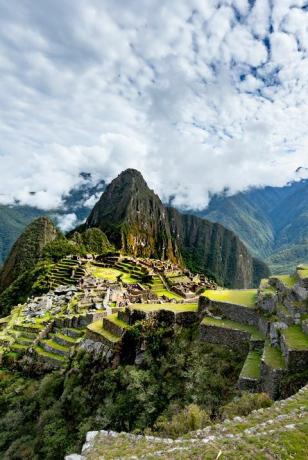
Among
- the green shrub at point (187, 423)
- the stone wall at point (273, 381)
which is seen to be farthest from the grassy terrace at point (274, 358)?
the green shrub at point (187, 423)

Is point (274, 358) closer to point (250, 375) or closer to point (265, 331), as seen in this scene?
point (250, 375)

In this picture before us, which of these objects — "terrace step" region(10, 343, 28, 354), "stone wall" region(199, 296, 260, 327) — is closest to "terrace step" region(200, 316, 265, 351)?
"stone wall" region(199, 296, 260, 327)

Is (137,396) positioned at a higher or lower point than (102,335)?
lower

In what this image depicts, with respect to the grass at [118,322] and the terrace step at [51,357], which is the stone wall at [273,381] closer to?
the grass at [118,322]

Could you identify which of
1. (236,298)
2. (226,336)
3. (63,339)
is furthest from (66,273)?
(226,336)

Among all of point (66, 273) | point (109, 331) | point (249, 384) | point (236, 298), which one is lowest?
point (249, 384)
